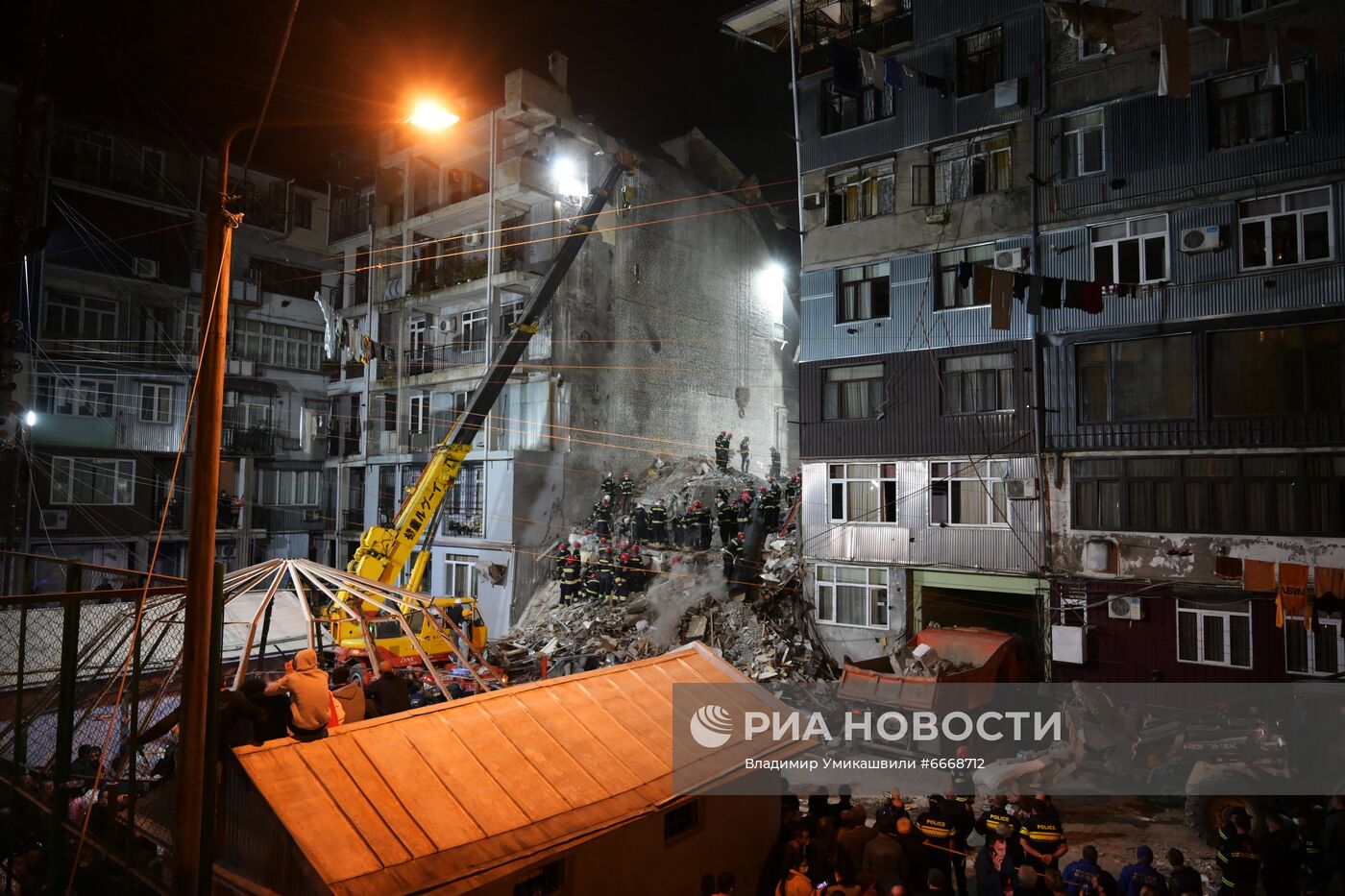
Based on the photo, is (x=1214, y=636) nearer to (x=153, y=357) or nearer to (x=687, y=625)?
(x=687, y=625)

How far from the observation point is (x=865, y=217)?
20.7 m

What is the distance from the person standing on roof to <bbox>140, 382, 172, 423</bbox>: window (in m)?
29.5

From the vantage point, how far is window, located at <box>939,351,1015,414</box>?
720 inches

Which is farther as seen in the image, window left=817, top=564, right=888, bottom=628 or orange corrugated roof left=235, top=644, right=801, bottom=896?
window left=817, top=564, right=888, bottom=628

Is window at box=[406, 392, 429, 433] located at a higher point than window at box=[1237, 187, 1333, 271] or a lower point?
lower

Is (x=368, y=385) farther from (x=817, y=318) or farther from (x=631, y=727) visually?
(x=631, y=727)

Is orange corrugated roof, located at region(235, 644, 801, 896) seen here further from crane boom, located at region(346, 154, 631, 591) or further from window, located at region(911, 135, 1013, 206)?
window, located at region(911, 135, 1013, 206)

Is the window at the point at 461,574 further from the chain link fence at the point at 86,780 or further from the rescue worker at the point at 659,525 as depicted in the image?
the chain link fence at the point at 86,780

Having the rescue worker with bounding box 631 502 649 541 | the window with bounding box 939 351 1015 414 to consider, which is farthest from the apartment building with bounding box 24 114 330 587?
the window with bounding box 939 351 1015 414

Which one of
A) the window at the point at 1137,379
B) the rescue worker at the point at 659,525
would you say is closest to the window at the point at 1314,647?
the window at the point at 1137,379

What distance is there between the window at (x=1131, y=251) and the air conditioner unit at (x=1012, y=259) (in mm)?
1391

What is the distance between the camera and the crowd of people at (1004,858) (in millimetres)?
7590

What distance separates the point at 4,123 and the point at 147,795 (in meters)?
31.8

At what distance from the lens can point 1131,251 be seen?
17.1m
